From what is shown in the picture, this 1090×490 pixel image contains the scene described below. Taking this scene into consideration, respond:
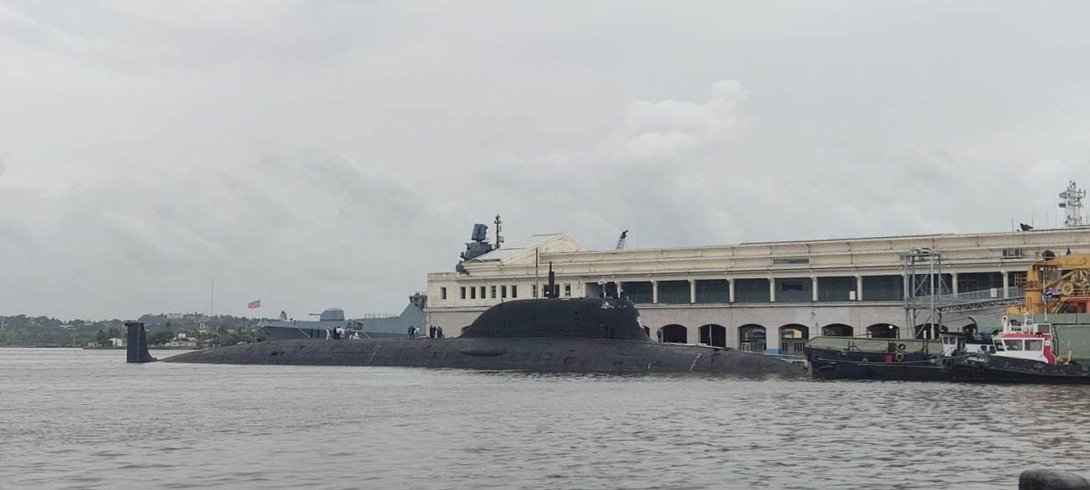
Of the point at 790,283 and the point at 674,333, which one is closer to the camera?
the point at 790,283

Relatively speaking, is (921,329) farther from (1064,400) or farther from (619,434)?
(619,434)

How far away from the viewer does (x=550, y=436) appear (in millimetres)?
27203

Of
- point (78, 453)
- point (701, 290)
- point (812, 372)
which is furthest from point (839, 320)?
point (78, 453)

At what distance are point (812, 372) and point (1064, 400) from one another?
670 inches

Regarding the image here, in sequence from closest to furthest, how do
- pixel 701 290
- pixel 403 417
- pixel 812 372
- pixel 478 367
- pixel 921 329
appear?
pixel 403 417, pixel 812 372, pixel 478 367, pixel 921 329, pixel 701 290

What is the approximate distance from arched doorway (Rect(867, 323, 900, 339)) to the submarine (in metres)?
22.1

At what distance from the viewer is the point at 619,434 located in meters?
27.3

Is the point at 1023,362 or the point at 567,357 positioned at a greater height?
the point at 567,357

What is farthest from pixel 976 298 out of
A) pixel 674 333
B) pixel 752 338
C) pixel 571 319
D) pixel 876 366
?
pixel 674 333

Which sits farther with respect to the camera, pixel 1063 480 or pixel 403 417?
pixel 403 417

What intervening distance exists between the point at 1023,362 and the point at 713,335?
40.6 meters

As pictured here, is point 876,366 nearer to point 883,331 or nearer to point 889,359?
point 889,359

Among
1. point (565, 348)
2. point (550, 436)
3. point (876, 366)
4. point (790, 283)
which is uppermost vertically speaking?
point (790, 283)

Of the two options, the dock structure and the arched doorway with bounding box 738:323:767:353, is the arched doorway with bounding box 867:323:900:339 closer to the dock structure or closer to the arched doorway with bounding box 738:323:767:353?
the dock structure
